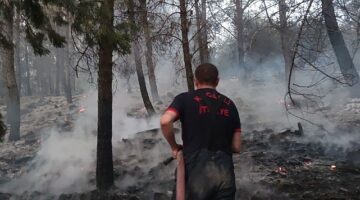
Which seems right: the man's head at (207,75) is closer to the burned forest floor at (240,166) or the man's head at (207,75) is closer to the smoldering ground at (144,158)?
the smoldering ground at (144,158)

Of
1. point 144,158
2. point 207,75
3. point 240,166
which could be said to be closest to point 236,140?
point 207,75

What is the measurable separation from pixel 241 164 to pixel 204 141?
5140 mm

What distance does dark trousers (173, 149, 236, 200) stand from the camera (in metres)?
3.74

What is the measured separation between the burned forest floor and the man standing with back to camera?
3.32 metres

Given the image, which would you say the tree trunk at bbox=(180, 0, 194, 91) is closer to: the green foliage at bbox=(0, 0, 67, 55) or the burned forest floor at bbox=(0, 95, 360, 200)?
the burned forest floor at bbox=(0, 95, 360, 200)

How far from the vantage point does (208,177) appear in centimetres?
374

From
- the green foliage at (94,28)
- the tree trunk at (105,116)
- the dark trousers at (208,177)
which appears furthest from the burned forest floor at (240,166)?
the dark trousers at (208,177)

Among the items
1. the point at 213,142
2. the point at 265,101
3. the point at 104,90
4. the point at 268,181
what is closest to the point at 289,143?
the point at 268,181

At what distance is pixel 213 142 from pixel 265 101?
47.8 ft

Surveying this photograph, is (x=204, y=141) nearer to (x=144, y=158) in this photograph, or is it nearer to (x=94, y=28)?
(x=94, y=28)

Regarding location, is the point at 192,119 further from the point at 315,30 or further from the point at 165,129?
the point at 315,30

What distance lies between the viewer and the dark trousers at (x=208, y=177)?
12.3 ft

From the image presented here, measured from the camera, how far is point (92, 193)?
819 centimetres

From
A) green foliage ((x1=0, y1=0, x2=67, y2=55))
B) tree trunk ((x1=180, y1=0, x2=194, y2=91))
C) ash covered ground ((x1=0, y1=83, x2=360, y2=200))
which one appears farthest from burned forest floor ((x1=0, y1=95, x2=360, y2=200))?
green foliage ((x1=0, y1=0, x2=67, y2=55))
